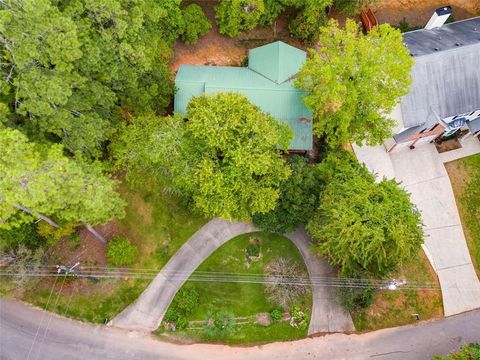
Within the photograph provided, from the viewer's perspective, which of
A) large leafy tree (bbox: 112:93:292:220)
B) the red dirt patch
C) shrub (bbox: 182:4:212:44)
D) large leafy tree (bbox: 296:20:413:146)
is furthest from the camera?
the red dirt patch

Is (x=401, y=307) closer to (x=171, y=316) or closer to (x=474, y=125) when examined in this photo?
(x=474, y=125)

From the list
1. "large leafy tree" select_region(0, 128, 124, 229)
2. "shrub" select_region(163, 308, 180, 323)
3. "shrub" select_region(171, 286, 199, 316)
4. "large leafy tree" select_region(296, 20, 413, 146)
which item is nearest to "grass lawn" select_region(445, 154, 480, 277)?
"large leafy tree" select_region(296, 20, 413, 146)

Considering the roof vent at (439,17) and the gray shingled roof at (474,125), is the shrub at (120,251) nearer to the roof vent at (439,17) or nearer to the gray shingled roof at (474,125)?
the gray shingled roof at (474,125)

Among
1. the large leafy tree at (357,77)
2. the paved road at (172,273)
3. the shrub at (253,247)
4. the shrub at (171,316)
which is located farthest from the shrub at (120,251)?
the large leafy tree at (357,77)

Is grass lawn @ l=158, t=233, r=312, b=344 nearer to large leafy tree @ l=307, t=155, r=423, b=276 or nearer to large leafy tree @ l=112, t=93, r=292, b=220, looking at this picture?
large leafy tree @ l=307, t=155, r=423, b=276

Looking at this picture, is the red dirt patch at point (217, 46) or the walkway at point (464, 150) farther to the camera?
the walkway at point (464, 150)

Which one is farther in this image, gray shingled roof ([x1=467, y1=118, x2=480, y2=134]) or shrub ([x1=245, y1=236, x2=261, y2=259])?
gray shingled roof ([x1=467, y1=118, x2=480, y2=134])

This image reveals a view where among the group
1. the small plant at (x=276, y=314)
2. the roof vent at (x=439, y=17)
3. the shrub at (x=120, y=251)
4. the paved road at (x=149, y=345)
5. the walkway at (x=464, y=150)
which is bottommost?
the paved road at (x=149, y=345)
